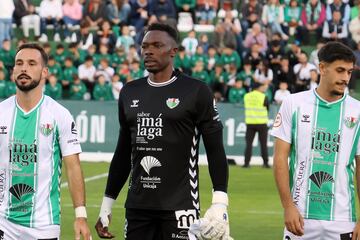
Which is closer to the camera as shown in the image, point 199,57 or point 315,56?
point 199,57

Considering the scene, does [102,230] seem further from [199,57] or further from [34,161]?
[199,57]

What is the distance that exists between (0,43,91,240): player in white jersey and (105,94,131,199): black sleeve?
1.16 ft

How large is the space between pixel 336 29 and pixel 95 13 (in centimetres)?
726

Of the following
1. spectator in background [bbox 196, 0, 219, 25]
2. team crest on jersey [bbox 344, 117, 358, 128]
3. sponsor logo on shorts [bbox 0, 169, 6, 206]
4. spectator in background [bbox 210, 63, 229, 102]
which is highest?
spectator in background [bbox 196, 0, 219, 25]

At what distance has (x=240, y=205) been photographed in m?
18.3

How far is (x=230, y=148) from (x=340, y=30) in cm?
564

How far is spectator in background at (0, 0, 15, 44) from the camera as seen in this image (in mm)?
32000

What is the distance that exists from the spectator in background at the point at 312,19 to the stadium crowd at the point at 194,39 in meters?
0.03

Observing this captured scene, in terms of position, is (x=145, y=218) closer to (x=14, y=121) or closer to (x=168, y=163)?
(x=168, y=163)

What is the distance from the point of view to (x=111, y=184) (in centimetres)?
831

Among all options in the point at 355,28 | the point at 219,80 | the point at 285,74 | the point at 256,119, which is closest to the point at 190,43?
the point at 219,80

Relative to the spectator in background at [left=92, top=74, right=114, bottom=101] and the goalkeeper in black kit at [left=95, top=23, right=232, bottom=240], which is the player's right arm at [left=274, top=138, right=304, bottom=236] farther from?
the spectator in background at [left=92, top=74, right=114, bottom=101]

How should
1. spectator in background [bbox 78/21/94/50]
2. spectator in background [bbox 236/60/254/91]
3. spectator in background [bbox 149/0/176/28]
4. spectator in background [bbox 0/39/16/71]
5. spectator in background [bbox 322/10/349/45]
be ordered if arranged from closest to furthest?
spectator in background [bbox 236/60/254/91], spectator in background [bbox 0/39/16/71], spectator in background [bbox 322/10/349/45], spectator in background [bbox 78/21/94/50], spectator in background [bbox 149/0/176/28]

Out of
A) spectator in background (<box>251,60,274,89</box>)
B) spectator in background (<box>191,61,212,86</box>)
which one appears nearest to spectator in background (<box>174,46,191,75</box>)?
spectator in background (<box>191,61,212,86</box>)
